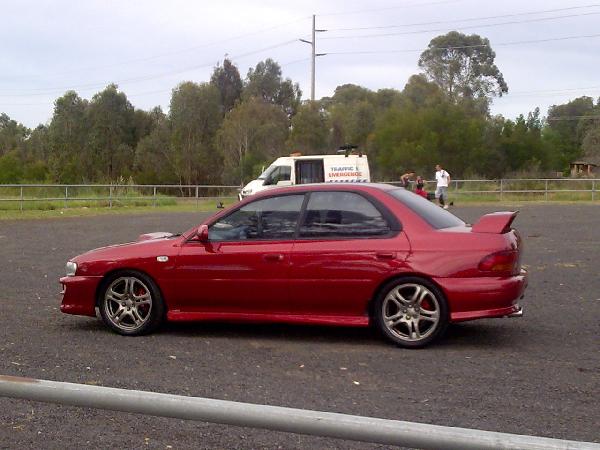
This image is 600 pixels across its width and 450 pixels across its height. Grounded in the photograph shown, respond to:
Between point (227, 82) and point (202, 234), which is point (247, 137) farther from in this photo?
point (202, 234)

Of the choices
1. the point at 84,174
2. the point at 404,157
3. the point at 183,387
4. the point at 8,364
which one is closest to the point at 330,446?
the point at 183,387

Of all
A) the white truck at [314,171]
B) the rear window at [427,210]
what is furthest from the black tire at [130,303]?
the white truck at [314,171]

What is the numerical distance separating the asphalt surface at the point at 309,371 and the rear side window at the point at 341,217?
0.98 meters

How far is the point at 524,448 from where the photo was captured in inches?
78.3

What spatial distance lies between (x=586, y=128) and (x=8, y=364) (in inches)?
3431

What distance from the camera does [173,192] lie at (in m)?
38.6

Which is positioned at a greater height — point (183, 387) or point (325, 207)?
point (325, 207)

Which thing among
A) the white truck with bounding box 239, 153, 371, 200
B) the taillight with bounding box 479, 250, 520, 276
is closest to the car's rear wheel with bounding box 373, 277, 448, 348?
the taillight with bounding box 479, 250, 520, 276

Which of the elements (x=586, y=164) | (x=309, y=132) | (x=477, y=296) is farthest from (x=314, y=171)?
(x=586, y=164)

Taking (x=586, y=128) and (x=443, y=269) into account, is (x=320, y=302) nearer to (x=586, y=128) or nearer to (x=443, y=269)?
(x=443, y=269)

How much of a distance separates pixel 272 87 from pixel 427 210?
75328 millimetres

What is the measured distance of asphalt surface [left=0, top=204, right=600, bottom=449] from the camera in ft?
14.7

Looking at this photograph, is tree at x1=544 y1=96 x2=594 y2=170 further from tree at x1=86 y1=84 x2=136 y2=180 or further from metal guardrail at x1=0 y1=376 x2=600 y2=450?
metal guardrail at x1=0 y1=376 x2=600 y2=450

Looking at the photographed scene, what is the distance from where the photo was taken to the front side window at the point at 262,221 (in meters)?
7.02
